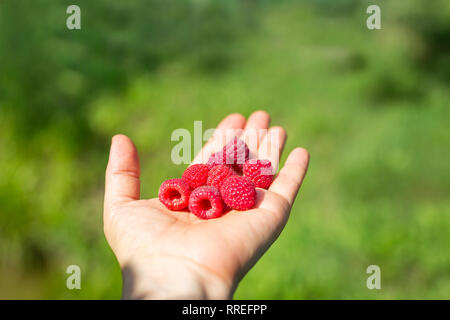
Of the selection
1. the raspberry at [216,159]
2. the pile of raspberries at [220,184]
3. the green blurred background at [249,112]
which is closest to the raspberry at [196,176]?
the pile of raspberries at [220,184]

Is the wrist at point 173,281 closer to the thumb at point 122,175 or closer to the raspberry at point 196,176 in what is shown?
the thumb at point 122,175

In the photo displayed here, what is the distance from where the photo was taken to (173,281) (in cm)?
188

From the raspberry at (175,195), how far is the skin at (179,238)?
4cm

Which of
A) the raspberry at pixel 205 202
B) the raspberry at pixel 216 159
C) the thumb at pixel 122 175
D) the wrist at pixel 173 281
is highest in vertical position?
the raspberry at pixel 216 159

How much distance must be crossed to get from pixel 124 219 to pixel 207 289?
0.63 meters

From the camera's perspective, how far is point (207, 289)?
1914 millimetres

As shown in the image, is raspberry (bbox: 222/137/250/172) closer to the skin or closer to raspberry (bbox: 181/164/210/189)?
raspberry (bbox: 181/164/210/189)

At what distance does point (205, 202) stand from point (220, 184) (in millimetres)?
237

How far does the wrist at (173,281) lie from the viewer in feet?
6.07

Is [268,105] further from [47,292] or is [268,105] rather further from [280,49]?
[47,292]

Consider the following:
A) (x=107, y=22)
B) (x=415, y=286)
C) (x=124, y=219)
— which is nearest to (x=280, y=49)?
(x=107, y=22)

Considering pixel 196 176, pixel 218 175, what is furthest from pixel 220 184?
pixel 196 176

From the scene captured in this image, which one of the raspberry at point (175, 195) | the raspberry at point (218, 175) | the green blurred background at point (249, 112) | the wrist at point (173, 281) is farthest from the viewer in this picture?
the green blurred background at point (249, 112)

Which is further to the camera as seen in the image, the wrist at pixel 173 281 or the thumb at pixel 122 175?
the thumb at pixel 122 175
